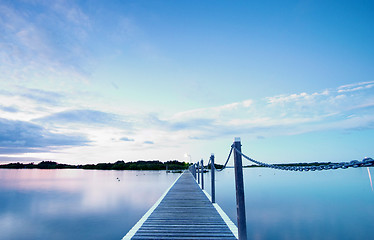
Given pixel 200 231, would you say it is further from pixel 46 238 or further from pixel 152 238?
pixel 46 238

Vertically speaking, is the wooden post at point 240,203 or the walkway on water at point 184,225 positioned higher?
the wooden post at point 240,203

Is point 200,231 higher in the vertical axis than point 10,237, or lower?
higher

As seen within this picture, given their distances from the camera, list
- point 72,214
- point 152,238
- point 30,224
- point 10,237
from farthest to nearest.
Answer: point 72,214 < point 30,224 < point 10,237 < point 152,238

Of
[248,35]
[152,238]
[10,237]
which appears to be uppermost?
[248,35]

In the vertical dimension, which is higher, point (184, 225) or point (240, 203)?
point (240, 203)

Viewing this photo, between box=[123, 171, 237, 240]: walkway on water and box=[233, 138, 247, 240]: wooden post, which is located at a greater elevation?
box=[233, 138, 247, 240]: wooden post

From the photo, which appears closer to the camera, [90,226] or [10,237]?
[10,237]

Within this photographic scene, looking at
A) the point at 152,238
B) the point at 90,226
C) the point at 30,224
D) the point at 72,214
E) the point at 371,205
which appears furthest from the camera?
the point at 371,205

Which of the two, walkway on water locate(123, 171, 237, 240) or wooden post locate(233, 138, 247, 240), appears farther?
walkway on water locate(123, 171, 237, 240)

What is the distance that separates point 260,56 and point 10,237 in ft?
66.8

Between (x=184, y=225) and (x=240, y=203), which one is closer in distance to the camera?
(x=240, y=203)

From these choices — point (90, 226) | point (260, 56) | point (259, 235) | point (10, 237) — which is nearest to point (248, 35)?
point (260, 56)

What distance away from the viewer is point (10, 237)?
1134cm

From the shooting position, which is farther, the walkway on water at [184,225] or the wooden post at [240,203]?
the walkway on water at [184,225]
